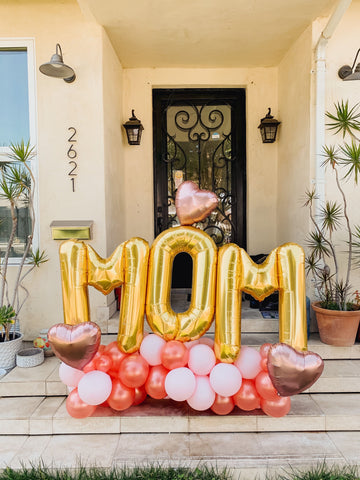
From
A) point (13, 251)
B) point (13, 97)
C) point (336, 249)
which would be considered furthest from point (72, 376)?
point (13, 97)

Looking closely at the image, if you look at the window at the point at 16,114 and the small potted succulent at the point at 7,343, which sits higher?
the window at the point at 16,114

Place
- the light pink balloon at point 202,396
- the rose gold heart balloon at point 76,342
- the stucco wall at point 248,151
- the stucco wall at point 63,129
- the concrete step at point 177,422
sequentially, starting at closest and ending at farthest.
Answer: the rose gold heart balloon at point 76,342 < the light pink balloon at point 202,396 < the concrete step at point 177,422 < the stucco wall at point 63,129 < the stucco wall at point 248,151

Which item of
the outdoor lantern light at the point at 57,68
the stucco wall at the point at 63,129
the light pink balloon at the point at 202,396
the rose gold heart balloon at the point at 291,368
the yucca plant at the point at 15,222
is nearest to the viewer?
the rose gold heart balloon at the point at 291,368


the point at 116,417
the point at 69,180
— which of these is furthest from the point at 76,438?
the point at 69,180

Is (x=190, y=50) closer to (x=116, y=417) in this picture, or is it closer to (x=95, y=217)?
(x=95, y=217)

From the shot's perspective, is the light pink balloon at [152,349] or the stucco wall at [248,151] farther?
the stucco wall at [248,151]

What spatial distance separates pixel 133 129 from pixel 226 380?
304cm

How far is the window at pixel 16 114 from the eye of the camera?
351cm

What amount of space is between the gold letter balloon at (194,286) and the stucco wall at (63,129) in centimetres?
108

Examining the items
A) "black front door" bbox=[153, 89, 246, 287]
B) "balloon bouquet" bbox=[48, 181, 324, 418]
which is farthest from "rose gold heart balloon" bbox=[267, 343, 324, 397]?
"black front door" bbox=[153, 89, 246, 287]

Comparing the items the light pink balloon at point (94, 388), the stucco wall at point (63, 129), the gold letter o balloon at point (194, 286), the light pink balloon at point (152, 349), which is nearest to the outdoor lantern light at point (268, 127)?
the stucco wall at point (63, 129)

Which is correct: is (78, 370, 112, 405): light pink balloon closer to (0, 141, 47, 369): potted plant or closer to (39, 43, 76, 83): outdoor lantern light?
(0, 141, 47, 369): potted plant

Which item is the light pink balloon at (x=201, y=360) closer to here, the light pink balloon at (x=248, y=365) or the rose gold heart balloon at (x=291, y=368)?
the light pink balloon at (x=248, y=365)

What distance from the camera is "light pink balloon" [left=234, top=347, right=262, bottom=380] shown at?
2.37 m
